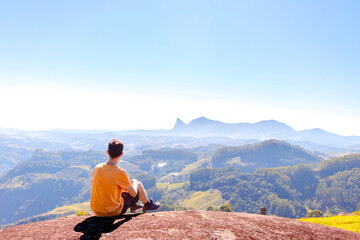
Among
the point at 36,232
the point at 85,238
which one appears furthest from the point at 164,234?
the point at 36,232

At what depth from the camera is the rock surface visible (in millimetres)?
8023

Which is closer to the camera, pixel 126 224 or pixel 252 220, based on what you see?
pixel 126 224

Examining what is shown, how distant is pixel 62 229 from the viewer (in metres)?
8.53

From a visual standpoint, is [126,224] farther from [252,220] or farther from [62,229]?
[252,220]

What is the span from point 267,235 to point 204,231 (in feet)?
9.77

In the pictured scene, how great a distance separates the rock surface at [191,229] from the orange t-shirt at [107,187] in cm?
109

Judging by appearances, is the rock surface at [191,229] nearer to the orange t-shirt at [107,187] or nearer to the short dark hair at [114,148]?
the orange t-shirt at [107,187]

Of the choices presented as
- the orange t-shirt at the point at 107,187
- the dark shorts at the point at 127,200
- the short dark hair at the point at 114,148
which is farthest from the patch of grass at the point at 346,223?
the short dark hair at the point at 114,148

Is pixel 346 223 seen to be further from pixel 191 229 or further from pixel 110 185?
pixel 110 185

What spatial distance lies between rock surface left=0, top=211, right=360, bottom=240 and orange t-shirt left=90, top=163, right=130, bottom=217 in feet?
3.56

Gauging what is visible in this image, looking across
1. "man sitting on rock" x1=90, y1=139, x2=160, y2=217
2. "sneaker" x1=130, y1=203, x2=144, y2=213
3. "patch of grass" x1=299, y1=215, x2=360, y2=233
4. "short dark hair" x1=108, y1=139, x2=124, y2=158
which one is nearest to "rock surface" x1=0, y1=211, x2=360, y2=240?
"sneaker" x1=130, y1=203, x2=144, y2=213

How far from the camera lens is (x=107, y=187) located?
8.72 m

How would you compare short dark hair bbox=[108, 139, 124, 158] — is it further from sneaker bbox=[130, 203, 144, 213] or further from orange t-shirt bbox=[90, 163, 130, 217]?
sneaker bbox=[130, 203, 144, 213]

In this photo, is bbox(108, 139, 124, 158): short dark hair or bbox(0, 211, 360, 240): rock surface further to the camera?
bbox(108, 139, 124, 158): short dark hair
